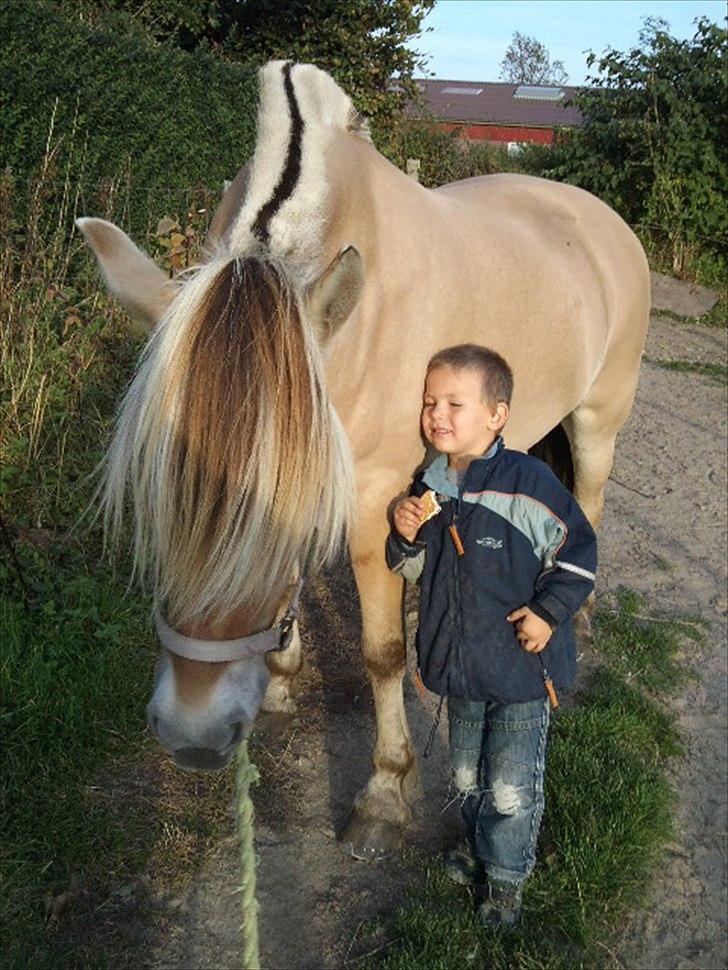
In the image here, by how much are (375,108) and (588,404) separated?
32.5 feet

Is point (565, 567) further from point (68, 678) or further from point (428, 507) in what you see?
point (68, 678)

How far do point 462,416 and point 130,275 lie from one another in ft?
2.77

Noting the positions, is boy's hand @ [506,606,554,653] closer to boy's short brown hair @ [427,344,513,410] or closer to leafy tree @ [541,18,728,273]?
boy's short brown hair @ [427,344,513,410]

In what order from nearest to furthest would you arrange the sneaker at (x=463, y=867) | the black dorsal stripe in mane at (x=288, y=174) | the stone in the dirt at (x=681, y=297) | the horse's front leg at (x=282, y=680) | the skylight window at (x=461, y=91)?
the black dorsal stripe in mane at (x=288, y=174) → the sneaker at (x=463, y=867) → the horse's front leg at (x=282, y=680) → the stone in the dirt at (x=681, y=297) → the skylight window at (x=461, y=91)

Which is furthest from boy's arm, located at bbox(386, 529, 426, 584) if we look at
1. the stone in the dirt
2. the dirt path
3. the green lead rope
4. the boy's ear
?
the stone in the dirt

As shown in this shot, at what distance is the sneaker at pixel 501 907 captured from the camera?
2.40m

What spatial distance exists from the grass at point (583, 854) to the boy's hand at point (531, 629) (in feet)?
2.66

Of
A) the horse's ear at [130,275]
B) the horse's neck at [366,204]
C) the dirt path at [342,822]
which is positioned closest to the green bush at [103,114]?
the horse's neck at [366,204]

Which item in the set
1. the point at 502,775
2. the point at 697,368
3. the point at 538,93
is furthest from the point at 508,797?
the point at 538,93

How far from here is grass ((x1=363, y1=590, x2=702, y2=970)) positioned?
2336 mm

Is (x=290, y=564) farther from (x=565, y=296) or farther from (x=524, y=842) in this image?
(x=565, y=296)

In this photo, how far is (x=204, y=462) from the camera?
156 cm

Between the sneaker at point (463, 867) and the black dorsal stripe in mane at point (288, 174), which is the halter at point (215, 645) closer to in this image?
the black dorsal stripe in mane at point (288, 174)

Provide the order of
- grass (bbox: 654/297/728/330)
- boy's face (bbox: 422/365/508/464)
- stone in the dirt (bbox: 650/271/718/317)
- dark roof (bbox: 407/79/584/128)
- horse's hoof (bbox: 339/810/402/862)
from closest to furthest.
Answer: boy's face (bbox: 422/365/508/464), horse's hoof (bbox: 339/810/402/862), grass (bbox: 654/297/728/330), stone in the dirt (bbox: 650/271/718/317), dark roof (bbox: 407/79/584/128)
